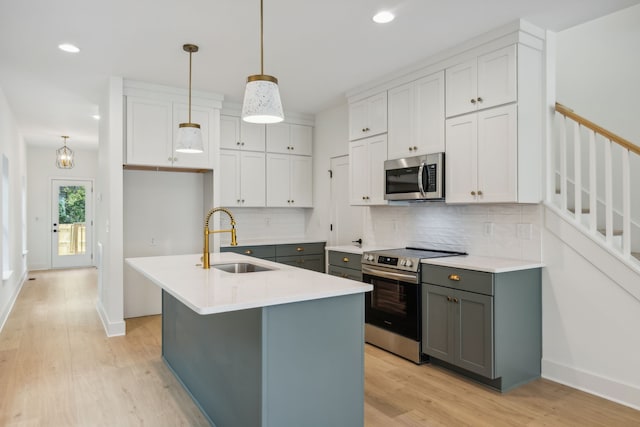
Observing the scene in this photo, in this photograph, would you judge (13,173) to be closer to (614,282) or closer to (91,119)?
(91,119)

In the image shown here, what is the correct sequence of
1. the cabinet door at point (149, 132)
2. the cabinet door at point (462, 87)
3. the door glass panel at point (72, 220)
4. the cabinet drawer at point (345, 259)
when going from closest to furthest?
the cabinet door at point (462, 87) → the cabinet drawer at point (345, 259) → the cabinet door at point (149, 132) → the door glass panel at point (72, 220)

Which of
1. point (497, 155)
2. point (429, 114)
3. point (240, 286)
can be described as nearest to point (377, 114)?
point (429, 114)

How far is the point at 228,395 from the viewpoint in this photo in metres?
2.26

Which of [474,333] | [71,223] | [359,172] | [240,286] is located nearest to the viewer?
[240,286]

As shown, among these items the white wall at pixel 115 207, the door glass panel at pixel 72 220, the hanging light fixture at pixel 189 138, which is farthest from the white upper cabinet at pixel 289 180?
the door glass panel at pixel 72 220

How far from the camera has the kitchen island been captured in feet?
6.21

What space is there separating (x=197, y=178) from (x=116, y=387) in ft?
9.27

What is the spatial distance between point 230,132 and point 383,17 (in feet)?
9.42

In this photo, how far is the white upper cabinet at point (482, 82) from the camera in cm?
309

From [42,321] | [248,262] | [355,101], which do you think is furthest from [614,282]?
[42,321]

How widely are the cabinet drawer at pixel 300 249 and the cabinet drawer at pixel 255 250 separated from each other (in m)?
0.09

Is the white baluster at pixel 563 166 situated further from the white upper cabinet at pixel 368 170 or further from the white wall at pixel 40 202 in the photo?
the white wall at pixel 40 202

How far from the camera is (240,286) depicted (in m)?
2.11

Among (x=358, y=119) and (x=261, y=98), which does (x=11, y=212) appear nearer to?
(x=358, y=119)
